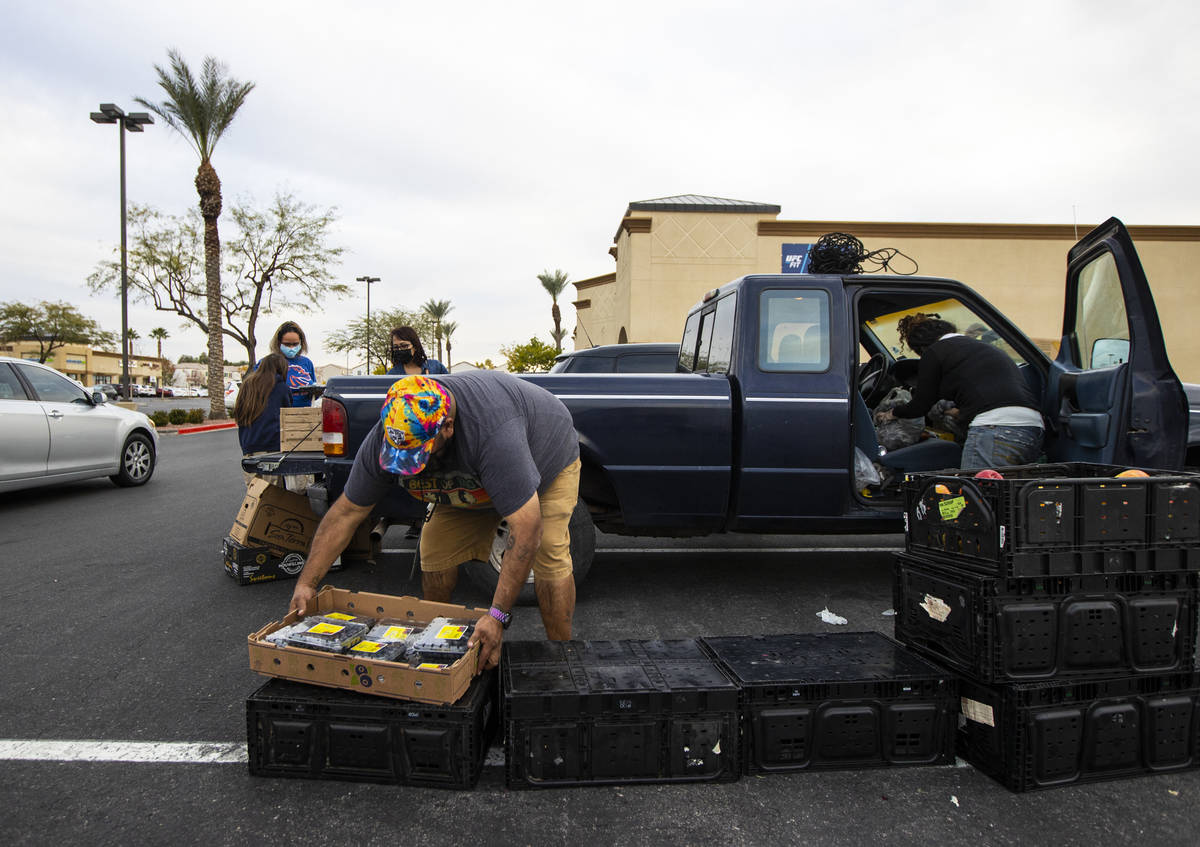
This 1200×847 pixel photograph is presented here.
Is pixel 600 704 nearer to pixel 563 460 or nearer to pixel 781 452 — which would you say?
pixel 563 460

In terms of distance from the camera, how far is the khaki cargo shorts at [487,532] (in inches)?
121

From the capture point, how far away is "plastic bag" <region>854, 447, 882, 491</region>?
4.34 metres

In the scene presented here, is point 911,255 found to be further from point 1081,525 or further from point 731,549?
point 1081,525

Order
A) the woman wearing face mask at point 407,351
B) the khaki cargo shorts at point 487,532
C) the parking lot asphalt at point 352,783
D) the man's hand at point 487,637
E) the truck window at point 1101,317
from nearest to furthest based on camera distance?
the parking lot asphalt at point 352,783
the man's hand at point 487,637
the khaki cargo shorts at point 487,532
the truck window at point 1101,317
the woman wearing face mask at point 407,351

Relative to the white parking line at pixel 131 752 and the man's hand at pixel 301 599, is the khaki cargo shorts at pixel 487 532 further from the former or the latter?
the white parking line at pixel 131 752

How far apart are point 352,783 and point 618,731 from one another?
95 centimetres

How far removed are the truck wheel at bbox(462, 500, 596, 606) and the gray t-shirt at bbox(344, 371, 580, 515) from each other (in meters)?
1.09

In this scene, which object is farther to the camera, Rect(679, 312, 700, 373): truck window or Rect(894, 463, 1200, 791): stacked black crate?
Rect(679, 312, 700, 373): truck window

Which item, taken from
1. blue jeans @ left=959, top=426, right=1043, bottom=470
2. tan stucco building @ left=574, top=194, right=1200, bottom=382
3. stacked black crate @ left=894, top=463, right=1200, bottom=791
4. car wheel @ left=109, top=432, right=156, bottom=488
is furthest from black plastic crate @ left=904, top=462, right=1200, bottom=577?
tan stucco building @ left=574, top=194, right=1200, bottom=382

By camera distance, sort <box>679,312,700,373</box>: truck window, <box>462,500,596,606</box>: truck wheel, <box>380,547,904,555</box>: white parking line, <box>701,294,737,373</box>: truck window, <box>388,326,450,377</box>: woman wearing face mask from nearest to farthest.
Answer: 1. <box>462,500,596,606</box>: truck wheel
2. <box>701,294,737,373</box>: truck window
3. <box>388,326,450,377</box>: woman wearing face mask
4. <box>679,312,700,373</box>: truck window
5. <box>380,547,904,555</box>: white parking line

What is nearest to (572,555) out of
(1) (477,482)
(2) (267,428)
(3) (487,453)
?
(1) (477,482)

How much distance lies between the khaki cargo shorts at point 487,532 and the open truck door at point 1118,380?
Answer: 9.88 ft

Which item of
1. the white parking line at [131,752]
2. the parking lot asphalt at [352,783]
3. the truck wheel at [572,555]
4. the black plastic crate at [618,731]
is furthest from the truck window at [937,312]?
the white parking line at [131,752]

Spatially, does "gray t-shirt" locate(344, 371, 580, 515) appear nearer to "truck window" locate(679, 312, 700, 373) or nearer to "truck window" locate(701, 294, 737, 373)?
"truck window" locate(701, 294, 737, 373)
